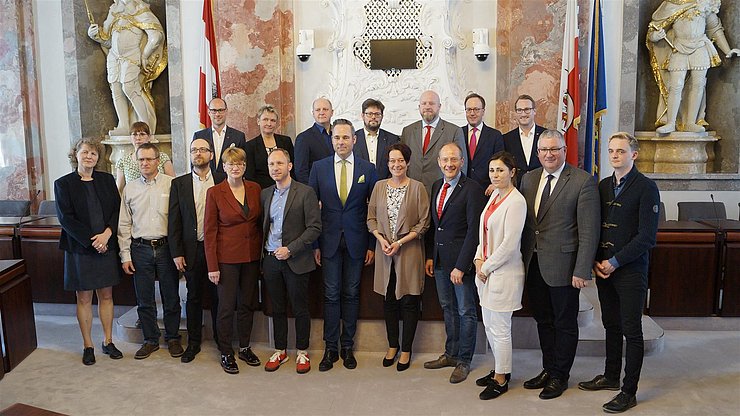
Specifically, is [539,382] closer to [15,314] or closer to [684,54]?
[15,314]

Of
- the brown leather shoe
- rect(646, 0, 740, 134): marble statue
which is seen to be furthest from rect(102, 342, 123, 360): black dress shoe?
rect(646, 0, 740, 134): marble statue

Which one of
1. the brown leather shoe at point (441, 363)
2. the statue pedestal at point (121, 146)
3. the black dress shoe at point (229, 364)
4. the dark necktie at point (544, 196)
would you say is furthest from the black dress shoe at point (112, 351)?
the statue pedestal at point (121, 146)

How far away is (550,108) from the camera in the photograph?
22.4 ft

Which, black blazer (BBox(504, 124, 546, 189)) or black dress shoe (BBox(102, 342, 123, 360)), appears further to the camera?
black blazer (BBox(504, 124, 546, 189))

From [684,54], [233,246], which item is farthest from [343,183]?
[684,54]

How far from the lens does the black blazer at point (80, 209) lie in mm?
4496

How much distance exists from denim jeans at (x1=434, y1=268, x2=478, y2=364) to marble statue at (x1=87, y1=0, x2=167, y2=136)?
526 cm

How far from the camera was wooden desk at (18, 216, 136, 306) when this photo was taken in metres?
5.70

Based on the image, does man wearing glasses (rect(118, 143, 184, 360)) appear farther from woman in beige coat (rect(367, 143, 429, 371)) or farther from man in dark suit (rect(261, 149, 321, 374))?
woman in beige coat (rect(367, 143, 429, 371))

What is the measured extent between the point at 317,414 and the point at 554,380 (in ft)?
4.88

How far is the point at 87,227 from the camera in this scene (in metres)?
4.58

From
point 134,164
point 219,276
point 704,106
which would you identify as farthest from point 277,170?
point 704,106

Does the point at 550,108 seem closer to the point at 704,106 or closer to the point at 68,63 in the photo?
the point at 704,106

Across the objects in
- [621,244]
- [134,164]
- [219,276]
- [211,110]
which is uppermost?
[211,110]
